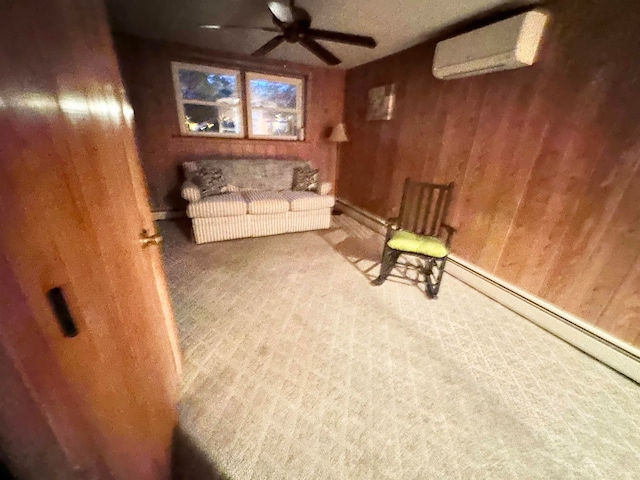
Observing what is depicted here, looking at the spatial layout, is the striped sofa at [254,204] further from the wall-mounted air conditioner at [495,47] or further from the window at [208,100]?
the wall-mounted air conditioner at [495,47]

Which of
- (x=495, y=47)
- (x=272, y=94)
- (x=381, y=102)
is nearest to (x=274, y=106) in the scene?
(x=272, y=94)

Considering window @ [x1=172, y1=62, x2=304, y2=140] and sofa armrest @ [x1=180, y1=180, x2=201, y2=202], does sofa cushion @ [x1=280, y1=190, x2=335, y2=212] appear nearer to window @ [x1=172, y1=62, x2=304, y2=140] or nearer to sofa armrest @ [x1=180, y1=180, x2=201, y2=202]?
sofa armrest @ [x1=180, y1=180, x2=201, y2=202]

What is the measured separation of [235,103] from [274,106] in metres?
0.60

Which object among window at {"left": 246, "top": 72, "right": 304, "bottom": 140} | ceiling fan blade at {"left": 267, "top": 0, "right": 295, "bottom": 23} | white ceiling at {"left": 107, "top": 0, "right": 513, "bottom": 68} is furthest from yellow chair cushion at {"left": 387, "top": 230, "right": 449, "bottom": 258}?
window at {"left": 246, "top": 72, "right": 304, "bottom": 140}

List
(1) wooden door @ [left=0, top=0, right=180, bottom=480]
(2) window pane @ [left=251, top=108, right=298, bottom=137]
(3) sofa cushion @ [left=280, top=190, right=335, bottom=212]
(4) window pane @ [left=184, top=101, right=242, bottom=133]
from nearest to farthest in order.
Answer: (1) wooden door @ [left=0, top=0, right=180, bottom=480]
(3) sofa cushion @ [left=280, top=190, right=335, bottom=212]
(4) window pane @ [left=184, top=101, right=242, bottom=133]
(2) window pane @ [left=251, top=108, right=298, bottom=137]

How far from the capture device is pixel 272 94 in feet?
12.9

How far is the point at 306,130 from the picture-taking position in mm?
4227

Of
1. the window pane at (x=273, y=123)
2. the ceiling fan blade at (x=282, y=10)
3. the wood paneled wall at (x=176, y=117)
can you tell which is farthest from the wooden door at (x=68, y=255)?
the window pane at (x=273, y=123)

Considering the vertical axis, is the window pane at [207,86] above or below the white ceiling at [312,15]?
below

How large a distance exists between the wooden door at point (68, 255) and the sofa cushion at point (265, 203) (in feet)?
7.26

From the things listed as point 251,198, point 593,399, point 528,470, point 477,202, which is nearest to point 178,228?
point 251,198

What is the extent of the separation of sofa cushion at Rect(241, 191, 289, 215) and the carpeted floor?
1049 mm

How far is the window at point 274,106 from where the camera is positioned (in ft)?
12.4

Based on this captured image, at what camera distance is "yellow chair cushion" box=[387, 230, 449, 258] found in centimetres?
216
